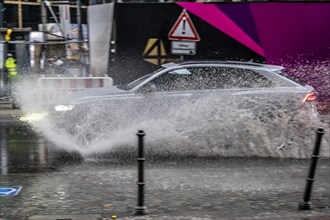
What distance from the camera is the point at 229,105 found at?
26.2 feet

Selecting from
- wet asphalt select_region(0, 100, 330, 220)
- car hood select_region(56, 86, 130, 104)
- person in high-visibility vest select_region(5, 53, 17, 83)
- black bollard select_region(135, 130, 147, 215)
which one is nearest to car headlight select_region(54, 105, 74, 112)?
car hood select_region(56, 86, 130, 104)

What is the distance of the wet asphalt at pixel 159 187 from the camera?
5.09 metres

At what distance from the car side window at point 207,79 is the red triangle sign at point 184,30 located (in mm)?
3910

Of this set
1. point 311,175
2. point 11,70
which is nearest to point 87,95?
point 311,175

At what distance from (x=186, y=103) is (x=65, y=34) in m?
8.99

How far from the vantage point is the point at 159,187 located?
19.7 feet

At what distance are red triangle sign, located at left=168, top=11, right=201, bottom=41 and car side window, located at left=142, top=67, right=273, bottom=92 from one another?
3.91m

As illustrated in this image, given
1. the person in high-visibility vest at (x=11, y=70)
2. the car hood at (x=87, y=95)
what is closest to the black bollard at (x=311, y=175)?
the car hood at (x=87, y=95)

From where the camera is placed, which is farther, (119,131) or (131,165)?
(119,131)

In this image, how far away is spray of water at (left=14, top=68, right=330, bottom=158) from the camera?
7777mm

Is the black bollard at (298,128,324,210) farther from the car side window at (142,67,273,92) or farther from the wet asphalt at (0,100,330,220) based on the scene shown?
the car side window at (142,67,273,92)

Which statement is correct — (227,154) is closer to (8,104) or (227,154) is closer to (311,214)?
(311,214)

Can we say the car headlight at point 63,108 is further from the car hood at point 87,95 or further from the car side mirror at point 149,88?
the car side mirror at point 149,88

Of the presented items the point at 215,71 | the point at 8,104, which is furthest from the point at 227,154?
the point at 8,104
